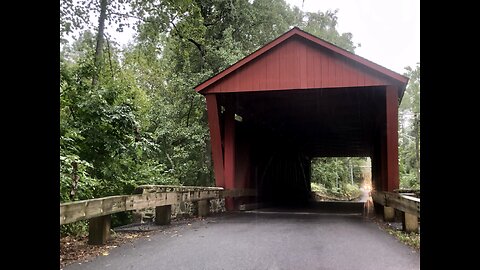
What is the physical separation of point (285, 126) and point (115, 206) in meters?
11.3

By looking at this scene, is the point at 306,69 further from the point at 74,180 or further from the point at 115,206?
the point at 115,206

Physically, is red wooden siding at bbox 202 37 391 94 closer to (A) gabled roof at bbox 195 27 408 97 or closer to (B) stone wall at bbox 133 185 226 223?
(A) gabled roof at bbox 195 27 408 97

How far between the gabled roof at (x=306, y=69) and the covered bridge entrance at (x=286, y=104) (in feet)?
0.07

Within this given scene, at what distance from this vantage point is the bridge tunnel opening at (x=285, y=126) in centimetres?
1117

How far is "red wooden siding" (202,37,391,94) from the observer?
926 centimetres

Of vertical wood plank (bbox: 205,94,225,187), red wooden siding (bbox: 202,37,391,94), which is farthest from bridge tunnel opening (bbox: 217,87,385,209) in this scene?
red wooden siding (bbox: 202,37,391,94)

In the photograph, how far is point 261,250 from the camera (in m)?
4.65

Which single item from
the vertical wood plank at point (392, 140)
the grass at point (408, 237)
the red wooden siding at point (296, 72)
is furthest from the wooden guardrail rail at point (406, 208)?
the red wooden siding at point (296, 72)

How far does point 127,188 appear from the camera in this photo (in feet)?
28.5

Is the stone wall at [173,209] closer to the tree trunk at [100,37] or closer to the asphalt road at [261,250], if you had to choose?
the asphalt road at [261,250]

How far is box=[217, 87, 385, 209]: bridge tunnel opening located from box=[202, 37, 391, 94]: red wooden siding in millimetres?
513

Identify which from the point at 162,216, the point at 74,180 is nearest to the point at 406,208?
the point at 162,216
